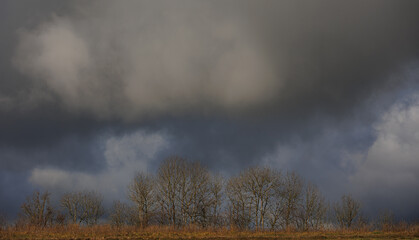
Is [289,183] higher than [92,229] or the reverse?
higher

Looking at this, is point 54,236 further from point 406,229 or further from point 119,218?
point 119,218

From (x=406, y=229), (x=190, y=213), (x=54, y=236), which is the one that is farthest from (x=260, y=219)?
(x=54, y=236)

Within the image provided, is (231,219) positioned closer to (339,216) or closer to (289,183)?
(289,183)

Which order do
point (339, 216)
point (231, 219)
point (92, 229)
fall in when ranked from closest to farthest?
point (92, 229)
point (231, 219)
point (339, 216)

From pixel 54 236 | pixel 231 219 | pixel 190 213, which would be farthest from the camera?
pixel 190 213

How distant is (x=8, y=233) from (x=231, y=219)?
40320mm

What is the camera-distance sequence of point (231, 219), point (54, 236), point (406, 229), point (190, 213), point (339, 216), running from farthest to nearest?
1. point (339, 216)
2. point (190, 213)
3. point (231, 219)
4. point (406, 229)
5. point (54, 236)

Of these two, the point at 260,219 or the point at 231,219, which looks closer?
the point at 231,219

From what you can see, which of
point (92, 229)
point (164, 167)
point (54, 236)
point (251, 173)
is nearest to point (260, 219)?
point (251, 173)

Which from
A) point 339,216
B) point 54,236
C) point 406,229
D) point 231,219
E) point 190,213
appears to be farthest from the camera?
point 339,216

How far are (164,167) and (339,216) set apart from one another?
4682 cm

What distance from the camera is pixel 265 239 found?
39.1 meters

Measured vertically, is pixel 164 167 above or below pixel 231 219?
above

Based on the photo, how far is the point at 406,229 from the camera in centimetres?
4709
